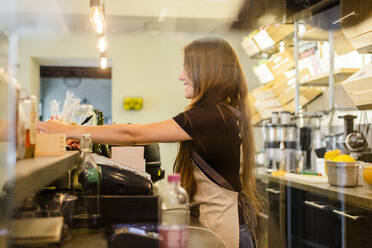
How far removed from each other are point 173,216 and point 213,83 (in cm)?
52

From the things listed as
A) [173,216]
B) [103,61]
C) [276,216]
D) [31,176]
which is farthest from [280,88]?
[31,176]

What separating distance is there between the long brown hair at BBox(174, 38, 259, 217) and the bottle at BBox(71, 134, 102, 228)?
329 millimetres

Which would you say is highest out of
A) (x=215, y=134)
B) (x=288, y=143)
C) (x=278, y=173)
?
(x=215, y=134)

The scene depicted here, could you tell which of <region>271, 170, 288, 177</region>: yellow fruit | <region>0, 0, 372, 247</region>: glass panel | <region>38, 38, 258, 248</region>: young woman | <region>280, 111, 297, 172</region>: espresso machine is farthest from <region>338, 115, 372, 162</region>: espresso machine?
<region>38, 38, 258, 248</region>: young woman

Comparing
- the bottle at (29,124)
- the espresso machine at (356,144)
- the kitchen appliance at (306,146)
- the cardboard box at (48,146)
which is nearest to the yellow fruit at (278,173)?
the kitchen appliance at (306,146)

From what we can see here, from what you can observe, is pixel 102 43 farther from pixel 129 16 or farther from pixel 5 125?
pixel 5 125

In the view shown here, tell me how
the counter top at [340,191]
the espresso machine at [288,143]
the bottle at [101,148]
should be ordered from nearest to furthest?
the bottle at [101,148], the counter top at [340,191], the espresso machine at [288,143]

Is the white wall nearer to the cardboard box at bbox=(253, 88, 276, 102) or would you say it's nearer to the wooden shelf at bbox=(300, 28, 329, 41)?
the wooden shelf at bbox=(300, 28, 329, 41)

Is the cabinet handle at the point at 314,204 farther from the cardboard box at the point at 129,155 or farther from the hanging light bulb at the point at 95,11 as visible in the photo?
the hanging light bulb at the point at 95,11

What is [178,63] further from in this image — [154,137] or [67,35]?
[154,137]

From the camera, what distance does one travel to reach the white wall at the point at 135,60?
255 cm

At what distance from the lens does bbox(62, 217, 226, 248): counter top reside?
107 cm

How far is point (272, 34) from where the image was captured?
3.79 m

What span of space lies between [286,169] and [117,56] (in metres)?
1.69
